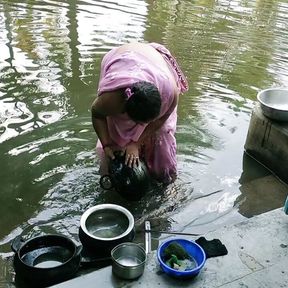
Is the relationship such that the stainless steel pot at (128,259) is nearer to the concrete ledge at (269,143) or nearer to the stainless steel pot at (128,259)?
the stainless steel pot at (128,259)

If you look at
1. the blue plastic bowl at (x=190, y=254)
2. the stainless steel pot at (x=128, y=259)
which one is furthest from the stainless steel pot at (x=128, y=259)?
the blue plastic bowl at (x=190, y=254)

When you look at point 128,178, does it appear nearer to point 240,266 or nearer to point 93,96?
point 240,266

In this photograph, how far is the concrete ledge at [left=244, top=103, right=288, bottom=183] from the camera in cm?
409

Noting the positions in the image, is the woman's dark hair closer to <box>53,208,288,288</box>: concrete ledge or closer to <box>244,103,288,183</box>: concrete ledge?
<box>53,208,288,288</box>: concrete ledge

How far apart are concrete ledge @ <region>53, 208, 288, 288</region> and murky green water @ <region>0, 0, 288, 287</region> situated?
1.69ft

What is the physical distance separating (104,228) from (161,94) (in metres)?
1.06

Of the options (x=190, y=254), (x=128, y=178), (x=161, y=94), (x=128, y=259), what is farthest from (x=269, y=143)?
(x=128, y=259)

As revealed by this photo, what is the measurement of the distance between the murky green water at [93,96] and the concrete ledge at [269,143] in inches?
6.1

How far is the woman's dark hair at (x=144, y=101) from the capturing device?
9.47 feet

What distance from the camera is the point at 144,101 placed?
2.89 metres

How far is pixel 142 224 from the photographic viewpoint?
11.0 ft

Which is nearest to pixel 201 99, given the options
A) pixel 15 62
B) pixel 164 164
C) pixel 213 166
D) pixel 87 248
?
pixel 213 166

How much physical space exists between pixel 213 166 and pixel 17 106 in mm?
2340

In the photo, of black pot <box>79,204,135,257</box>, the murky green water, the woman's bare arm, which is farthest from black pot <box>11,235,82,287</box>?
the woman's bare arm
